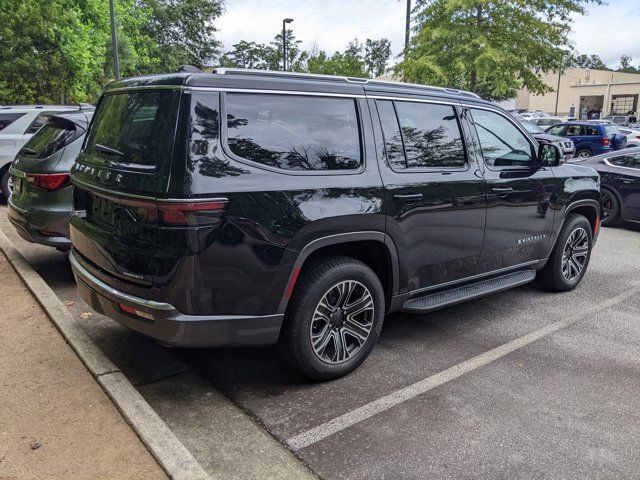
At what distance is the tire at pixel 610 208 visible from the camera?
9.53 m

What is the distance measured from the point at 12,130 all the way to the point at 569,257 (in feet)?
30.9

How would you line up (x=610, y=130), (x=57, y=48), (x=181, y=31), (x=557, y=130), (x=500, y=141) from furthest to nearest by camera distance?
(x=181, y=31) → (x=557, y=130) → (x=610, y=130) → (x=57, y=48) → (x=500, y=141)

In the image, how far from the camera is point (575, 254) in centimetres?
573

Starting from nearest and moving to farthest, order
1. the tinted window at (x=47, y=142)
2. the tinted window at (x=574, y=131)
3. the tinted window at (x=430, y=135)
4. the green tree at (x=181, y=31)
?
the tinted window at (x=430, y=135)
the tinted window at (x=47, y=142)
the tinted window at (x=574, y=131)
the green tree at (x=181, y=31)

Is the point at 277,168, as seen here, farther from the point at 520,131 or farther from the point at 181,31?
the point at 181,31

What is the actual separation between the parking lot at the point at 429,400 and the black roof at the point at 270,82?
192 cm

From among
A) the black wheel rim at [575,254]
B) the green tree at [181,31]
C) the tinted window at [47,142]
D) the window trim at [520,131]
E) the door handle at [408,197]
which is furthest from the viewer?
the green tree at [181,31]

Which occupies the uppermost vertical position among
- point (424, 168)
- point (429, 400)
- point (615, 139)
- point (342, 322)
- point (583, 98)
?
point (583, 98)

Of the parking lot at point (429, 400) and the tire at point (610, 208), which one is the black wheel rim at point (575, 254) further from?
the tire at point (610, 208)

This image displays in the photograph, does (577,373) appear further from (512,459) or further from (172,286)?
(172,286)

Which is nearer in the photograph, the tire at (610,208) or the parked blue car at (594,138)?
the tire at (610,208)

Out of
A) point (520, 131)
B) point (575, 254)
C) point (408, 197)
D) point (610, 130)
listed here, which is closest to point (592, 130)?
point (610, 130)

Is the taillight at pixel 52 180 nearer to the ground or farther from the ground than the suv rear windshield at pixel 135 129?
nearer to the ground

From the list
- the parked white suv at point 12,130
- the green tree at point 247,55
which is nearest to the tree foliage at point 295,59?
the green tree at point 247,55
